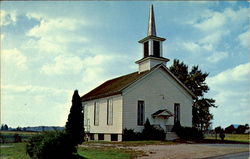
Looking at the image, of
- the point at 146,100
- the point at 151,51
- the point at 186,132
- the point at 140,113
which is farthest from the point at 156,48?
the point at 186,132

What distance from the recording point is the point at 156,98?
28828mm

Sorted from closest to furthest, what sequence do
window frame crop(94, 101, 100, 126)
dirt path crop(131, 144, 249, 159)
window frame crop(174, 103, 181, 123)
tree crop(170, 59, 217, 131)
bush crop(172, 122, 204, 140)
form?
dirt path crop(131, 144, 249, 159) → bush crop(172, 122, 204, 140) → window frame crop(174, 103, 181, 123) → window frame crop(94, 101, 100, 126) → tree crop(170, 59, 217, 131)

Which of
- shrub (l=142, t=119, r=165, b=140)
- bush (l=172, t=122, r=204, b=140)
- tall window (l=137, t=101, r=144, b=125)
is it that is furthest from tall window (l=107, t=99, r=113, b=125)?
bush (l=172, t=122, r=204, b=140)

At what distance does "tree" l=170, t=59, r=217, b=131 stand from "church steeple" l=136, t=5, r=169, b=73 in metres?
11.3

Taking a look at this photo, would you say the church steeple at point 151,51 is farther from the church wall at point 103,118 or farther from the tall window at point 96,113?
the tall window at point 96,113

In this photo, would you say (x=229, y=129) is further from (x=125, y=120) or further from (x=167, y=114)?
(x=125, y=120)

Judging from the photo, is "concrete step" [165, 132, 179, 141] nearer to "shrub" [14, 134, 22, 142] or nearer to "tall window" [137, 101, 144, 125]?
"tall window" [137, 101, 144, 125]

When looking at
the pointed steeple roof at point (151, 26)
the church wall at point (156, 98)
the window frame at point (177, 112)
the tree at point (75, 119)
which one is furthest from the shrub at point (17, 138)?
the pointed steeple roof at point (151, 26)

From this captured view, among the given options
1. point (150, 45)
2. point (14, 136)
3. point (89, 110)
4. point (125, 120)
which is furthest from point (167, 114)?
point (14, 136)

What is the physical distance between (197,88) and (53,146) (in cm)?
3044

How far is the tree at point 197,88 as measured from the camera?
134 ft

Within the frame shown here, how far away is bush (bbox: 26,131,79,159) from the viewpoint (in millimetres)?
12805

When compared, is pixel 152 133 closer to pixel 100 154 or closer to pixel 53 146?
pixel 100 154

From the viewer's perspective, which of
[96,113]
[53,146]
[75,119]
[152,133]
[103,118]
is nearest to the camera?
[53,146]
